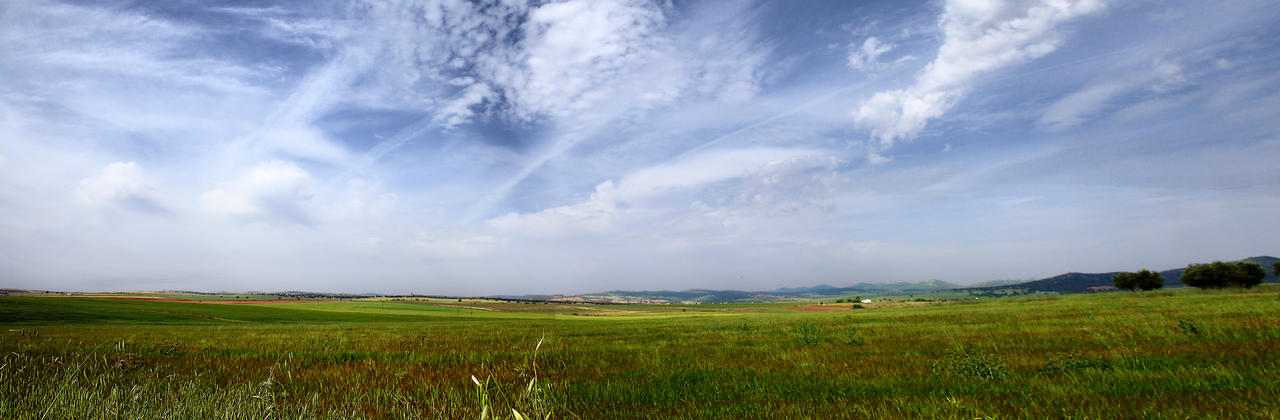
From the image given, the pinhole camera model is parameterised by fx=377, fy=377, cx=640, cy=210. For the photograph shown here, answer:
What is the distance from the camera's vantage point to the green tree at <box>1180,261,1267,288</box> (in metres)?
68.9

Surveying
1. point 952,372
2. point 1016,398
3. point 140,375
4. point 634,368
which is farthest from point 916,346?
point 140,375

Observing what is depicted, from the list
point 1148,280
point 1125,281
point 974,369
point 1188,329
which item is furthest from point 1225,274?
point 974,369

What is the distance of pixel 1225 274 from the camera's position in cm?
7050

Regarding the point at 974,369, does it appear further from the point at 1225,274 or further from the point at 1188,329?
the point at 1225,274

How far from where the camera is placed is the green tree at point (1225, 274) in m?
68.9

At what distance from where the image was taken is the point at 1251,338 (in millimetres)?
7984

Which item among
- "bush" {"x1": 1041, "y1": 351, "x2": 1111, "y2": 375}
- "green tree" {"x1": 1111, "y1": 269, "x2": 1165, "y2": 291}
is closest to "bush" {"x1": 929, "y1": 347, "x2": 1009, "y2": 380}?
"bush" {"x1": 1041, "y1": 351, "x2": 1111, "y2": 375}

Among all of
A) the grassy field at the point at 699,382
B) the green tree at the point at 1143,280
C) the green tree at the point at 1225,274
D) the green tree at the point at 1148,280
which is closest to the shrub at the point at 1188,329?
the grassy field at the point at 699,382

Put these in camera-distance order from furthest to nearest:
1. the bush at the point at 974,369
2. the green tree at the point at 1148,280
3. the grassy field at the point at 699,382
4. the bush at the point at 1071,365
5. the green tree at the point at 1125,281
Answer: the green tree at the point at 1125,281, the green tree at the point at 1148,280, the bush at the point at 1071,365, the bush at the point at 974,369, the grassy field at the point at 699,382

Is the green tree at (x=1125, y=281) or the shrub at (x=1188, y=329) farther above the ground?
the shrub at (x=1188, y=329)

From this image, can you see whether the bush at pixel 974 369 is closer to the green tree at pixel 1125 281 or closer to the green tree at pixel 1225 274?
the green tree at pixel 1225 274

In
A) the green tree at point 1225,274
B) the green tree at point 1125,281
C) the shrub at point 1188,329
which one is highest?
the shrub at point 1188,329

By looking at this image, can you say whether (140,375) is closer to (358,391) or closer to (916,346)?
(358,391)

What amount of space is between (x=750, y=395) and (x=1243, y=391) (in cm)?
500
